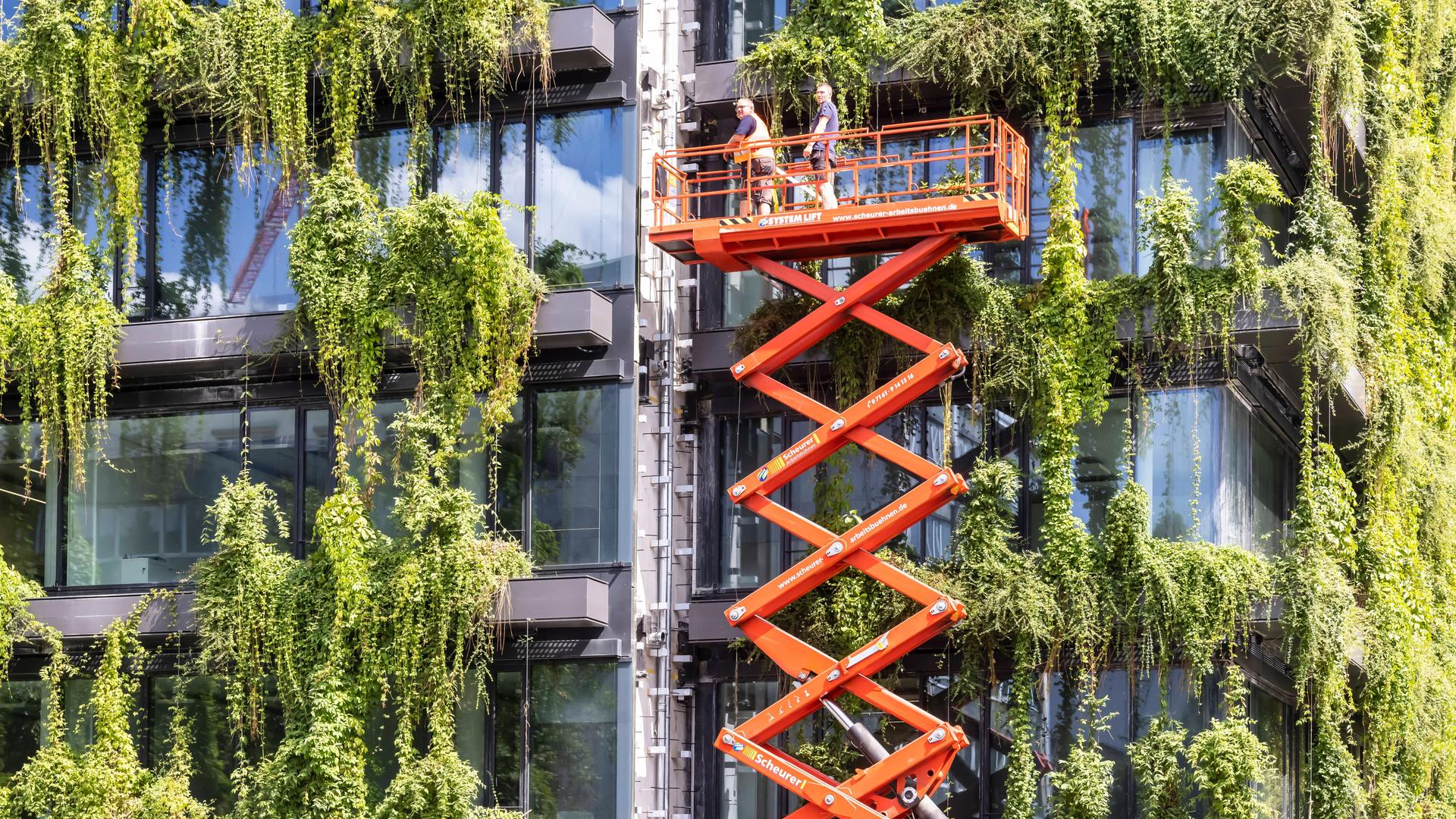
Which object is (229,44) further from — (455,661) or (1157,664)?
(1157,664)

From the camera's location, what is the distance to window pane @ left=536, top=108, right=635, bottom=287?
26812mm

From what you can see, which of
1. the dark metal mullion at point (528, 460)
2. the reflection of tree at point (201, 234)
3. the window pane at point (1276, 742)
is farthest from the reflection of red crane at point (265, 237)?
the window pane at point (1276, 742)

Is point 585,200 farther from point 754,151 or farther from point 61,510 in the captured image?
point 61,510

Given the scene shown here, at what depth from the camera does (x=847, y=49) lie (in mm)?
27172

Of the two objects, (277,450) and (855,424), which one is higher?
(855,424)

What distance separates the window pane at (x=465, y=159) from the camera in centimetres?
2752

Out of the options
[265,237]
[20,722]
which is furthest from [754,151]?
[20,722]

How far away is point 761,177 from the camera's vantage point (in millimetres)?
25750

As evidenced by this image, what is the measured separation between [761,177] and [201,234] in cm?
797

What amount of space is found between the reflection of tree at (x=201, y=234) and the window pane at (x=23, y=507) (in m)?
2.67

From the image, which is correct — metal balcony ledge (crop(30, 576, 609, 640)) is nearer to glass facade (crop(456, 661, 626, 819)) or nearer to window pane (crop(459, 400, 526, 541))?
glass facade (crop(456, 661, 626, 819))

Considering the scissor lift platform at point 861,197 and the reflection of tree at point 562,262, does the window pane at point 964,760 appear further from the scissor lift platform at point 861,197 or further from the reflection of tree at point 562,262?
the reflection of tree at point 562,262

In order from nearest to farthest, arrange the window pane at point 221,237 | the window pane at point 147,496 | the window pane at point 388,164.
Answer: the window pane at point 388,164 → the window pane at point 147,496 → the window pane at point 221,237

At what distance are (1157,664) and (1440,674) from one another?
15.2 feet
